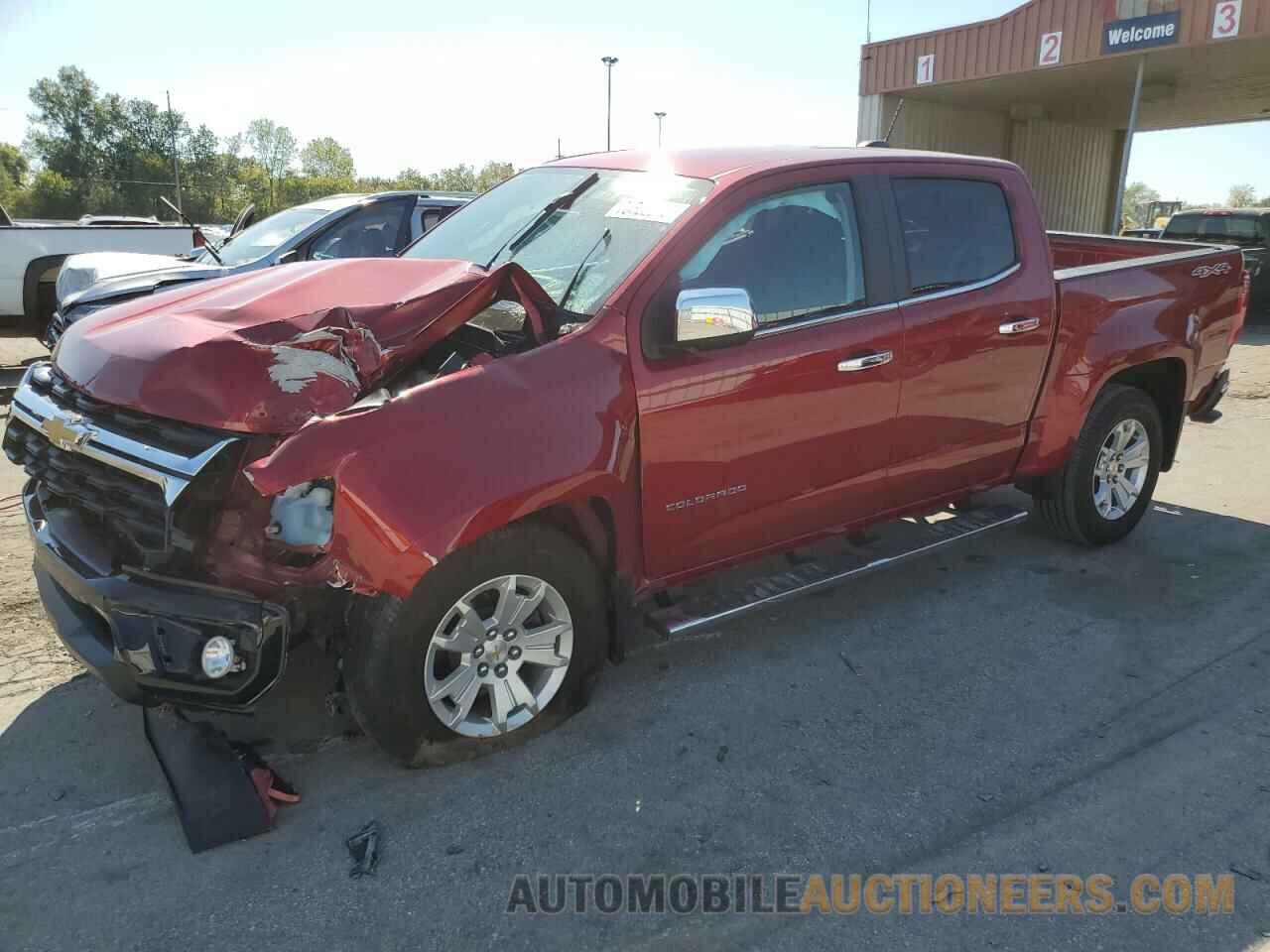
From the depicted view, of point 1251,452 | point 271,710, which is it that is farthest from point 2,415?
point 1251,452

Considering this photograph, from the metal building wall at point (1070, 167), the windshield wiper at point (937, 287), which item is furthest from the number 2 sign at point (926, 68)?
the windshield wiper at point (937, 287)

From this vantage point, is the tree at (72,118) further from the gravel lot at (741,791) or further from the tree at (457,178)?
the gravel lot at (741,791)

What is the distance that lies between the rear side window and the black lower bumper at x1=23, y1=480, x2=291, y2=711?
9.55 ft

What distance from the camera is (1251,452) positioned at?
7375mm

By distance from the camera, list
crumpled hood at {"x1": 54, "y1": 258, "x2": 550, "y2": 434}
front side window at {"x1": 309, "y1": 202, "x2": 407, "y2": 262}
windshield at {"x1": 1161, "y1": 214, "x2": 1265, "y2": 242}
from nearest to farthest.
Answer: crumpled hood at {"x1": 54, "y1": 258, "x2": 550, "y2": 434} < front side window at {"x1": 309, "y1": 202, "x2": 407, "y2": 262} < windshield at {"x1": 1161, "y1": 214, "x2": 1265, "y2": 242}

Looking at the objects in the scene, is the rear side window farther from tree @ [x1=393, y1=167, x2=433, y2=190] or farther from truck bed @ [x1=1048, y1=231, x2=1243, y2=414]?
tree @ [x1=393, y1=167, x2=433, y2=190]

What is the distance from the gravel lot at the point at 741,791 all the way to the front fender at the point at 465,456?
80 centimetres

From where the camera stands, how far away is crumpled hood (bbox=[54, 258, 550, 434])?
2799 mm

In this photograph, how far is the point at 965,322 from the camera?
417 centimetres

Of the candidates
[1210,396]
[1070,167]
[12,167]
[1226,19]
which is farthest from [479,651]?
[12,167]

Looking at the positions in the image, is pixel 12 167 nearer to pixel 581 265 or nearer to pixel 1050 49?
pixel 1050 49

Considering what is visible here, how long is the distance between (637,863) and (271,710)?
1.57 metres

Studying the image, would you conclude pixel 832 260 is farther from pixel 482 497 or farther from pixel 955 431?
pixel 482 497

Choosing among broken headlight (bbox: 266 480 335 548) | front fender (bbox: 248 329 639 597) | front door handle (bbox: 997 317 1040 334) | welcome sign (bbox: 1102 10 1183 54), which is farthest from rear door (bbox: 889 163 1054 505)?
welcome sign (bbox: 1102 10 1183 54)
